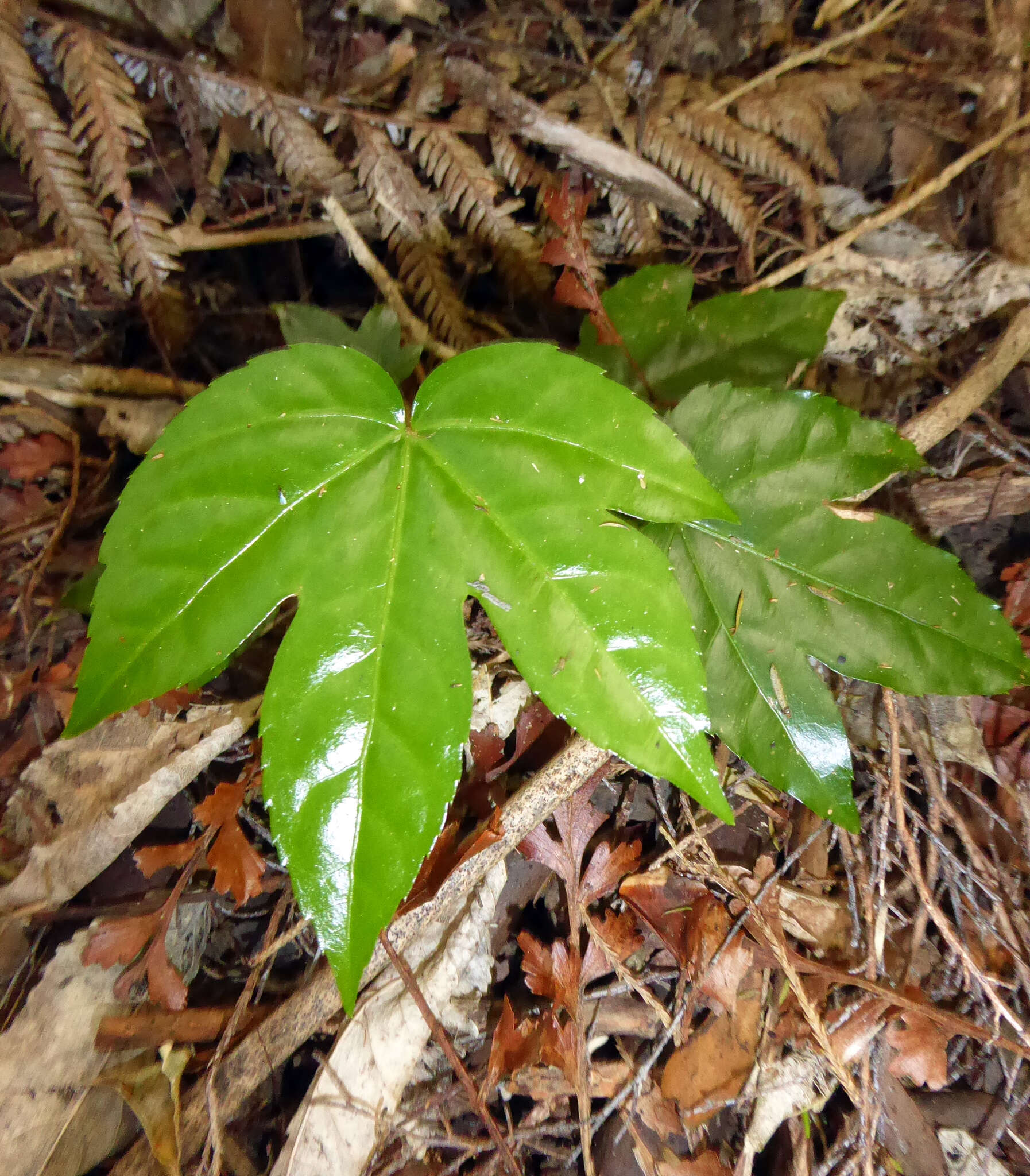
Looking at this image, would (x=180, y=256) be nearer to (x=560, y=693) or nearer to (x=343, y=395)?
(x=343, y=395)

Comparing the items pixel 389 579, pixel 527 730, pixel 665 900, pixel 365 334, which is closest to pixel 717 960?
pixel 665 900

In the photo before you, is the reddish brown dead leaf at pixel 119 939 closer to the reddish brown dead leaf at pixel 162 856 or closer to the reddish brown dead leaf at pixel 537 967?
the reddish brown dead leaf at pixel 162 856

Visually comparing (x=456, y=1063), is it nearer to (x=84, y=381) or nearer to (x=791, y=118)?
(x=84, y=381)

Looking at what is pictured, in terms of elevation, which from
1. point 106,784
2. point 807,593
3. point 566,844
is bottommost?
point 566,844

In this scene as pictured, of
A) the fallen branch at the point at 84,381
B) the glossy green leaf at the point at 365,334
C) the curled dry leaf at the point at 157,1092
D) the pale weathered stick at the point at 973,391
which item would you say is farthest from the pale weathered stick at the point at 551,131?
the curled dry leaf at the point at 157,1092

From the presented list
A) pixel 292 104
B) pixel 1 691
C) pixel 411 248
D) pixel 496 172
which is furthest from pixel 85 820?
pixel 496 172
